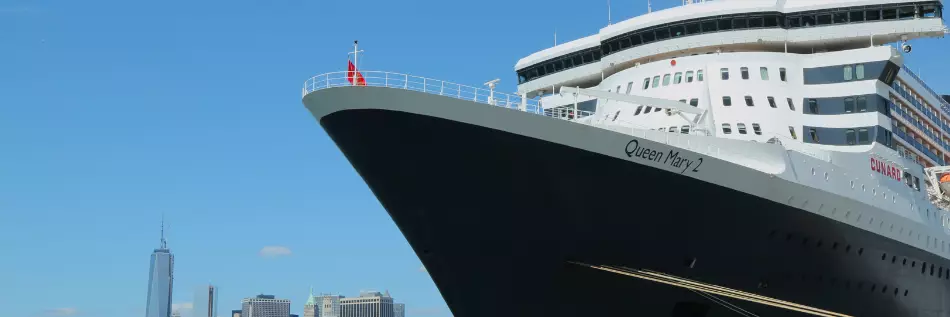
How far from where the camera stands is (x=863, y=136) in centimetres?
2725

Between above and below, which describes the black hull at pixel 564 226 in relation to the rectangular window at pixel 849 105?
below

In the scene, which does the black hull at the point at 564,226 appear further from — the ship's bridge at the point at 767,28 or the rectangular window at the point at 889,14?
Result: the rectangular window at the point at 889,14

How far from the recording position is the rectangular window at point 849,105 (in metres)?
27.6

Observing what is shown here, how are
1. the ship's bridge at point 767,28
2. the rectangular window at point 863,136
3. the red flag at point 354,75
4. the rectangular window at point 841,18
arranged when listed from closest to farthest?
the red flag at point 354,75
the rectangular window at point 863,136
the ship's bridge at point 767,28
the rectangular window at point 841,18

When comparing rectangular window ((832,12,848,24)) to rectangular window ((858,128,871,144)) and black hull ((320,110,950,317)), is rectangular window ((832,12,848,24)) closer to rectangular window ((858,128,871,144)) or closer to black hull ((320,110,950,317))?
rectangular window ((858,128,871,144))

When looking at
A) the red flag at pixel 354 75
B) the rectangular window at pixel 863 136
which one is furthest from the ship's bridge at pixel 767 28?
the red flag at pixel 354 75

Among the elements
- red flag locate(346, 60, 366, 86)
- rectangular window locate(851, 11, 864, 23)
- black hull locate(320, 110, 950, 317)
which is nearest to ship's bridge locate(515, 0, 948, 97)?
rectangular window locate(851, 11, 864, 23)

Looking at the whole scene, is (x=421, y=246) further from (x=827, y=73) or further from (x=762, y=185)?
(x=827, y=73)

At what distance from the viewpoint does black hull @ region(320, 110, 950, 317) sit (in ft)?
66.9

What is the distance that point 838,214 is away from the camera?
2422 centimetres

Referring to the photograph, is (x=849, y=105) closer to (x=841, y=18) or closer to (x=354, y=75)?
(x=841, y=18)

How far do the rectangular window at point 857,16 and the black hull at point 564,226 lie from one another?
7.63 m

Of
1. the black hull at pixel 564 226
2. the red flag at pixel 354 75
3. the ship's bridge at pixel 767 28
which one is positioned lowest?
the black hull at pixel 564 226

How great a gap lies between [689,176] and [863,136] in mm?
8071
